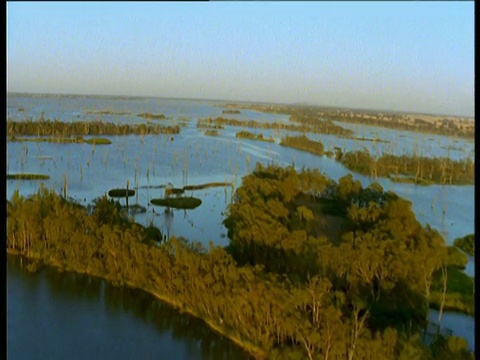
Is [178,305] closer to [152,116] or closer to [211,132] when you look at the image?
[211,132]

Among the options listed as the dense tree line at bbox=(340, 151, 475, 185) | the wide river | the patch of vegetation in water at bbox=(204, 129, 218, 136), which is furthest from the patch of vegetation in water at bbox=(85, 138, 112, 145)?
the dense tree line at bbox=(340, 151, 475, 185)

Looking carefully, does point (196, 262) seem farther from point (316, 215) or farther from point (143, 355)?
point (316, 215)

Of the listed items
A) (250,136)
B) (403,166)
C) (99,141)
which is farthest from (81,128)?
(403,166)

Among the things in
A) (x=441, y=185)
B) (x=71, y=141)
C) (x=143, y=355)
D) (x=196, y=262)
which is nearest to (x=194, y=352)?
(x=143, y=355)

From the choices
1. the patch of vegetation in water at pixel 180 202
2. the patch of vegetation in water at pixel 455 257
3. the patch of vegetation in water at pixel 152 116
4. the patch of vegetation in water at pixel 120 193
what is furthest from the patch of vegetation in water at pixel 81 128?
the patch of vegetation in water at pixel 455 257

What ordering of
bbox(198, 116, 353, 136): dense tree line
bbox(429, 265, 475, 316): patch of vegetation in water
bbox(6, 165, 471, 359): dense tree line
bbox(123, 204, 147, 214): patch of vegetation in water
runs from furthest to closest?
bbox(123, 204, 147, 214): patch of vegetation in water → bbox(198, 116, 353, 136): dense tree line → bbox(429, 265, 475, 316): patch of vegetation in water → bbox(6, 165, 471, 359): dense tree line

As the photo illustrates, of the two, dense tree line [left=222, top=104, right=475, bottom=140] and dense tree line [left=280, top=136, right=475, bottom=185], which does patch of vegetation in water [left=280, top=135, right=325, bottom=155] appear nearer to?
dense tree line [left=280, top=136, right=475, bottom=185]
